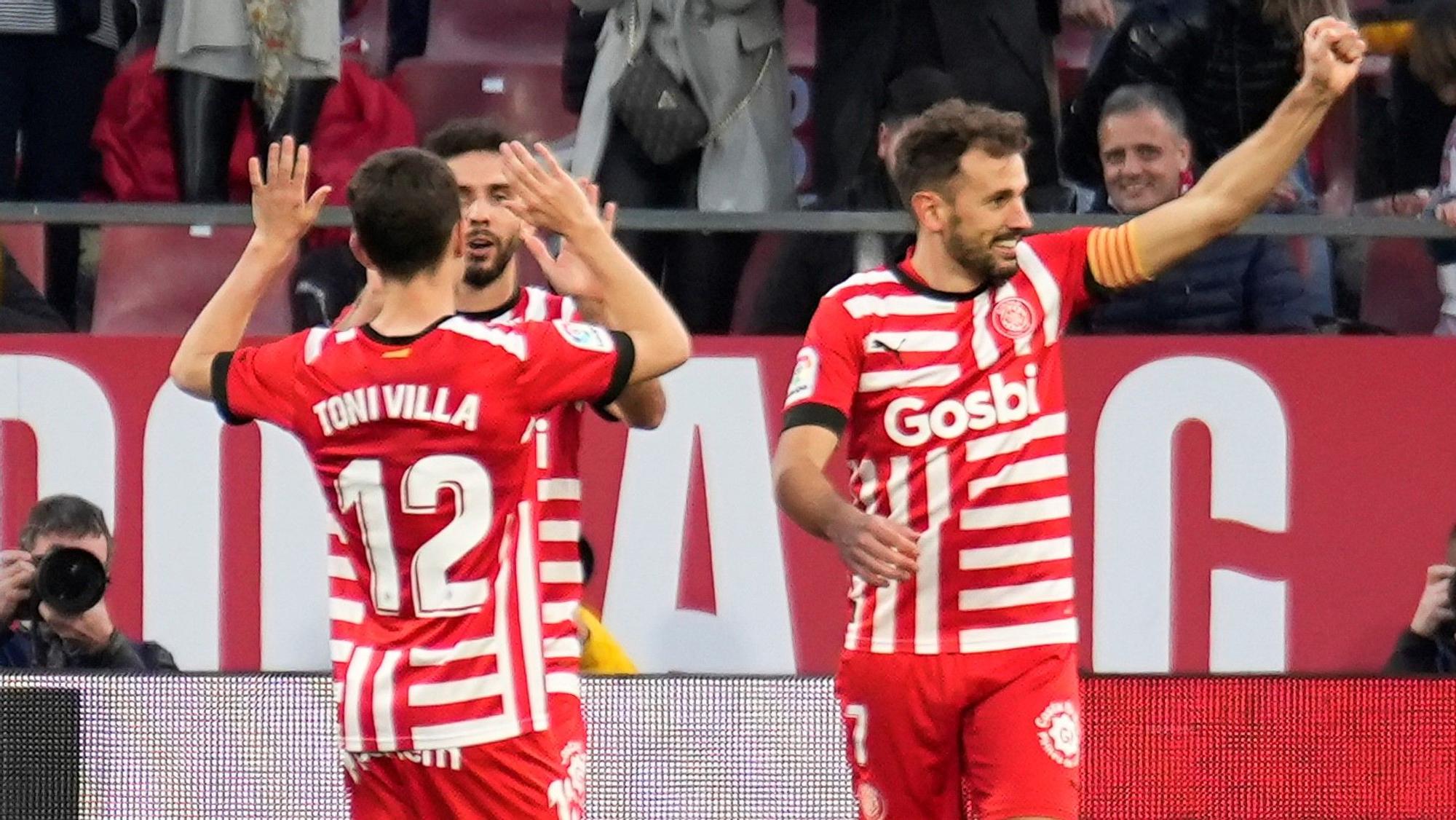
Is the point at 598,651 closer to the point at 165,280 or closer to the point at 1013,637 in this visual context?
the point at 165,280

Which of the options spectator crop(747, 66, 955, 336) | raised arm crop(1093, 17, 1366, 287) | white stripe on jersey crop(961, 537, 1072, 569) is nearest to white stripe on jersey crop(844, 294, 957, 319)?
raised arm crop(1093, 17, 1366, 287)

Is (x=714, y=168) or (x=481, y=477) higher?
(x=714, y=168)

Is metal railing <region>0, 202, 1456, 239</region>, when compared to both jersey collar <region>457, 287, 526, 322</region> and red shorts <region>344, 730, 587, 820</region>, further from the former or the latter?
red shorts <region>344, 730, 587, 820</region>

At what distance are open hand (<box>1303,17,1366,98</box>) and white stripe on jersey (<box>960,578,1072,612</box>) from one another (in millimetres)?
1152

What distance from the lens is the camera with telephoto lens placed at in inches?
246

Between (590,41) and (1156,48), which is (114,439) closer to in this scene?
(590,41)

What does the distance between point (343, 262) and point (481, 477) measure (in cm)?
308

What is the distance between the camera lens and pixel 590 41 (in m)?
7.87

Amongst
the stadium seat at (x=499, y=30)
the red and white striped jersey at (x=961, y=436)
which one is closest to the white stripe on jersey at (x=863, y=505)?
the red and white striped jersey at (x=961, y=436)

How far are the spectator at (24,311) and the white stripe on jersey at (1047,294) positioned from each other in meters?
3.40

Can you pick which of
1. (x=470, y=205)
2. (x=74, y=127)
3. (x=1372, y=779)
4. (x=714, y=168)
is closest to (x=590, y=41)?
(x=714, y=168)

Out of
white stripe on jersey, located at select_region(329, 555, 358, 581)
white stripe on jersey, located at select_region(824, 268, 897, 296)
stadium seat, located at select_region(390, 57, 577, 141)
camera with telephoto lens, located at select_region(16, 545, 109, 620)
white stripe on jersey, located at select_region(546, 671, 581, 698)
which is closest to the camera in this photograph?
white stripe on jersey, located at select_region(329, 555, 358, 581)

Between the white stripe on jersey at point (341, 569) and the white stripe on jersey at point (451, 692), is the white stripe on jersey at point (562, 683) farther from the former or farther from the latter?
the white stripe on jersey at point (341, 569)

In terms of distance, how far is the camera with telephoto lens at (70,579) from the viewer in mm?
6258
